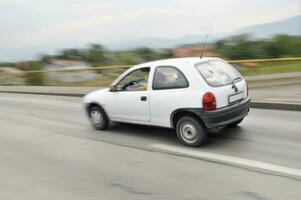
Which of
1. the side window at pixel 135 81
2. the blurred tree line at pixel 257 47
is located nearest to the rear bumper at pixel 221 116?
the side window at pixel 135 81

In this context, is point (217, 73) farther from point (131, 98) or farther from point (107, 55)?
point (107, 55)

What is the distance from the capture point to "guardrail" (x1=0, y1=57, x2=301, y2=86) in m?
14.0

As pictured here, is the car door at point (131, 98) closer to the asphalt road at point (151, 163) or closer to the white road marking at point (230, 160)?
the asphalt road at point (151, 163)

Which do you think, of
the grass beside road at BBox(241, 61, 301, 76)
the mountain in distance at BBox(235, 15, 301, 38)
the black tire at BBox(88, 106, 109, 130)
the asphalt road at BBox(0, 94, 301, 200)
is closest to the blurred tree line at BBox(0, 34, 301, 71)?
the mountain in distance at BBox(235, 15, 301, 38)

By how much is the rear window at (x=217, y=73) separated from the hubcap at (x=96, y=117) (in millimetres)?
2777

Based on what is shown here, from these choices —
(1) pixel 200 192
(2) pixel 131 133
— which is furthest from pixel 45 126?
(1) pixel 200 192

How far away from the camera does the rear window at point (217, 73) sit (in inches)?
294

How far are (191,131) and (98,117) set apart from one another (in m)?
2.69

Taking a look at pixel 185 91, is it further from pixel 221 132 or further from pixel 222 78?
pixel 221 132

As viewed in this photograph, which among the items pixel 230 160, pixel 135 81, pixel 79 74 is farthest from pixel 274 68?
pixel 79 74

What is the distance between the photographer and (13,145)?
8.98 metres

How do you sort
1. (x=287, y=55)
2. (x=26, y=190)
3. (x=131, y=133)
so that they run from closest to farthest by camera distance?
1. (x=26, y=190)
2. (x=131, y=133)
3. (x=287, y=55)

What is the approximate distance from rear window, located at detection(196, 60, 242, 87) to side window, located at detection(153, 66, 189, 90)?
0.34 metres

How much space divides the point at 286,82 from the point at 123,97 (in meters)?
6.49
